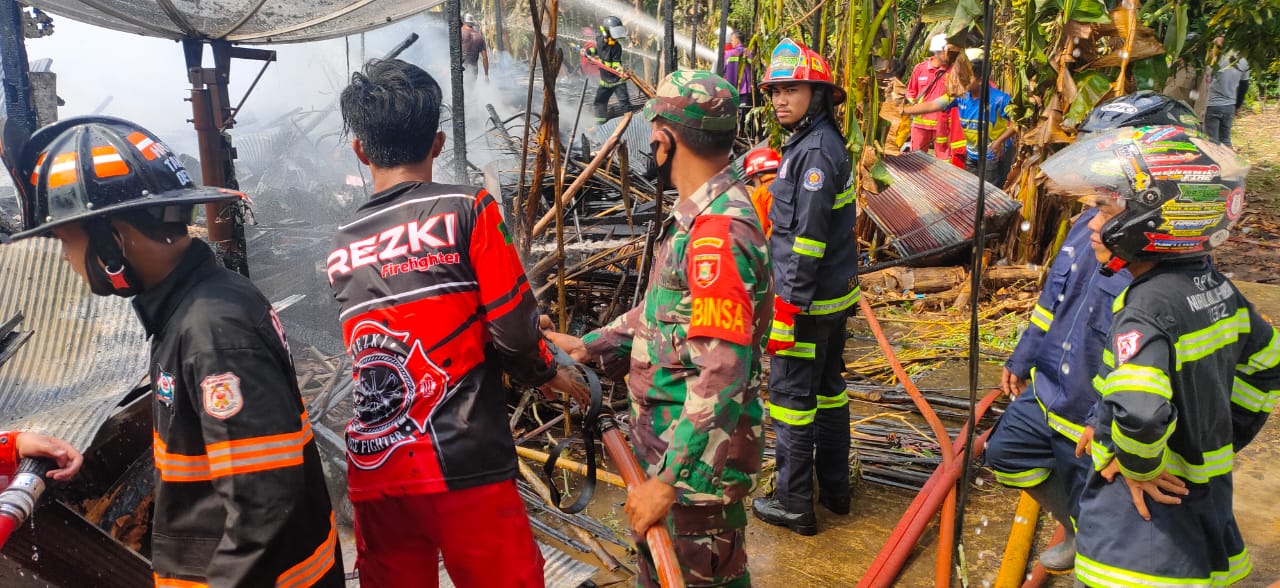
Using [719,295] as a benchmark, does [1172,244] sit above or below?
above

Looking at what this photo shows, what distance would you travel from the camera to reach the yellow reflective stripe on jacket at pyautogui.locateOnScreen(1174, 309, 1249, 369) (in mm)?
2359

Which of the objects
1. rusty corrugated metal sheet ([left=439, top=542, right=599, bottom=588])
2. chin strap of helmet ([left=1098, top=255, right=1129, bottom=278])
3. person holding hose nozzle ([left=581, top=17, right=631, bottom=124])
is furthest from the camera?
person holding hose nozzle ([left=581, top=17, right=631, bottom=124])

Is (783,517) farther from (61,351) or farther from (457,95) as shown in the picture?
(61,351)

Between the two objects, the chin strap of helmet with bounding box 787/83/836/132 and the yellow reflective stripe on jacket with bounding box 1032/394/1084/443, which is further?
the chin strap of helmet with bounding box 787/83/836/132

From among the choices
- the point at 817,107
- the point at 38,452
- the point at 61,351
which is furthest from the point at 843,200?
the point at 61,351

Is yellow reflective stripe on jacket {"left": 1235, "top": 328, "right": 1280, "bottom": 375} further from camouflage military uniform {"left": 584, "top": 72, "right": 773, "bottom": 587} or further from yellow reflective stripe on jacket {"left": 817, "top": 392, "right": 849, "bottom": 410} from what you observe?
yellow reflective stripe on jacket {"left": 817, "top": 392, "right": 849, "bottom": 410}

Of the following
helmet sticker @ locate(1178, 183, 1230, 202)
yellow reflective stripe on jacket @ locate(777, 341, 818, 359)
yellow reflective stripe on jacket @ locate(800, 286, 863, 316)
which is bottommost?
yellow reflective stripe on jacket @ locate(777, 341, 818, 359)

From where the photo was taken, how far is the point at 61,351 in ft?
12.5

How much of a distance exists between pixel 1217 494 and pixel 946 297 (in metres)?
5.55

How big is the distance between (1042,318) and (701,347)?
1.91 meters

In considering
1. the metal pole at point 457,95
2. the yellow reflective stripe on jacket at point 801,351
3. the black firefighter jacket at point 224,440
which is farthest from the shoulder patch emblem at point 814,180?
the black firefighter jacket at point 224,440

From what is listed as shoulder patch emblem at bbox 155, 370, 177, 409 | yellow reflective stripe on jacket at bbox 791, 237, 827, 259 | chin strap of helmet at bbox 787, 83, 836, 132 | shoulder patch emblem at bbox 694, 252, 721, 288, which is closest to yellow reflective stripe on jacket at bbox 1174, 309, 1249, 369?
shoulder patch emblem at bbox 694, 252, 721, 288

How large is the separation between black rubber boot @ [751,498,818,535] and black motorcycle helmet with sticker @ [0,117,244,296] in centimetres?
332

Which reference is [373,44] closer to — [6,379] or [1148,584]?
[6,379]
